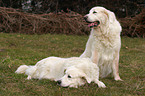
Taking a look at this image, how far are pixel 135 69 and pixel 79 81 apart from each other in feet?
8.32

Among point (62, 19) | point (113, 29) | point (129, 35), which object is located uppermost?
point (113, 29)

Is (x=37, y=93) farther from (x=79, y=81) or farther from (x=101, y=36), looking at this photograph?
(x=101, y=36)

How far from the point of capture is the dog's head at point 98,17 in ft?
15.8

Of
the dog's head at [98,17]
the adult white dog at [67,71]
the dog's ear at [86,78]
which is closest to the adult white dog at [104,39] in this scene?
the dog's head at [98,17]

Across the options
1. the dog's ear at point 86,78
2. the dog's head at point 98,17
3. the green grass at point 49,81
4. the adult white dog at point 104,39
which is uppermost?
the dog's head at point 98,17

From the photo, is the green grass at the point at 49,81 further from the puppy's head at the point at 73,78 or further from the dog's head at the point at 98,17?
the dog's head at the point at 98,17

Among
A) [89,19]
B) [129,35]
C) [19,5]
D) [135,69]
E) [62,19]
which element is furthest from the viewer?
[19,5]

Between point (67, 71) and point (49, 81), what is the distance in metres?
0.55

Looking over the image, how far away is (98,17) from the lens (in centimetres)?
485

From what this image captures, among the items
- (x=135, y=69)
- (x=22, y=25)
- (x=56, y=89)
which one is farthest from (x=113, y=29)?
(x=22, y=25)

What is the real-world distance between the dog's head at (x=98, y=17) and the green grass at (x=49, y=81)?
4.07 ft

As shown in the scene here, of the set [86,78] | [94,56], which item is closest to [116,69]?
[94,56]

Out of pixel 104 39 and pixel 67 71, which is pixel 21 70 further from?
pixel 104 39

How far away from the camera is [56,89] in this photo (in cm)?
350
